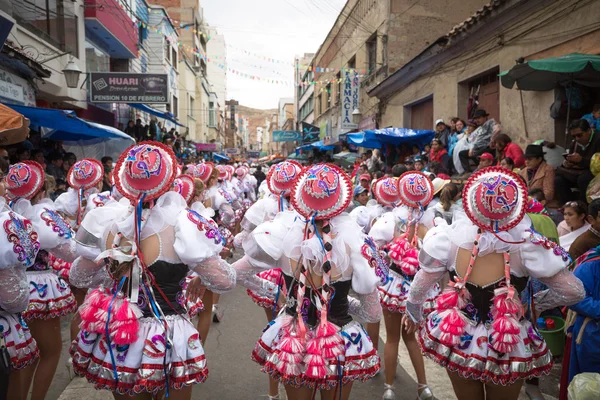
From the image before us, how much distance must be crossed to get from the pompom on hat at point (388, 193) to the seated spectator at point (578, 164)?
279cm

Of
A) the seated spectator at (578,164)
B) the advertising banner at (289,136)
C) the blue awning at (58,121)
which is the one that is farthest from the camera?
the advertising banner at (289,136)

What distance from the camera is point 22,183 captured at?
3977 mm

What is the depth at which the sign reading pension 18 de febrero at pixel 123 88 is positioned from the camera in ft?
42.3

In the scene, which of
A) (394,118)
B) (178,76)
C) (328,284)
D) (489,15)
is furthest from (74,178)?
(178,76)

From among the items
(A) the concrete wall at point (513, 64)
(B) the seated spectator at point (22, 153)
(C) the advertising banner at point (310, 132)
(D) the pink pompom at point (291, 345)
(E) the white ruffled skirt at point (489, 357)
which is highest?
(C) the advertising banner at point (310, 132)

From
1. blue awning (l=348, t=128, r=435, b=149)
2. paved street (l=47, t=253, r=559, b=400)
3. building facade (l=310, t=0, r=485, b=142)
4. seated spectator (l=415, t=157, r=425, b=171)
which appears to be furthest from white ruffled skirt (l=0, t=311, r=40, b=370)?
building facade (l=310, t=0, r=485, b=142)

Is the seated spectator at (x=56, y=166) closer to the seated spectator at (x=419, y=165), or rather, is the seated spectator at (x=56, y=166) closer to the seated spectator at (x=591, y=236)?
the seated spectator at (x=419, y=165)

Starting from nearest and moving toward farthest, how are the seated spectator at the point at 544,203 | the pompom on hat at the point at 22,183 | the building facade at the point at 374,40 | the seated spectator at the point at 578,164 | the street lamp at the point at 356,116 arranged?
the pompom on hat at the point at 22,183
the seated spectator at the point at 544,203
the seated spectator at the point at 578,164
the building facade at the point at 374,40
the street lamp at the point at 356,116

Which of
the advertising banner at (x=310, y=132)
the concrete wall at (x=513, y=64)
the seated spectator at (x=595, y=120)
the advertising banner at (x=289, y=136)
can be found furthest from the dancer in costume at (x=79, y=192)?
the advertising banner at (x=289, y=136)

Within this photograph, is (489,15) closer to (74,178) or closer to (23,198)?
(74,178)

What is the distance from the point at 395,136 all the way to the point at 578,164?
606 cm

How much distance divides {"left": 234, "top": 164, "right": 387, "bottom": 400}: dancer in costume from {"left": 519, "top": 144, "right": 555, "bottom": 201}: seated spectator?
4549mm

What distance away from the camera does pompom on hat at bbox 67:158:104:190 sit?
587 cm

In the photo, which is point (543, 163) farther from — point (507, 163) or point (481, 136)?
point (481, 136)
